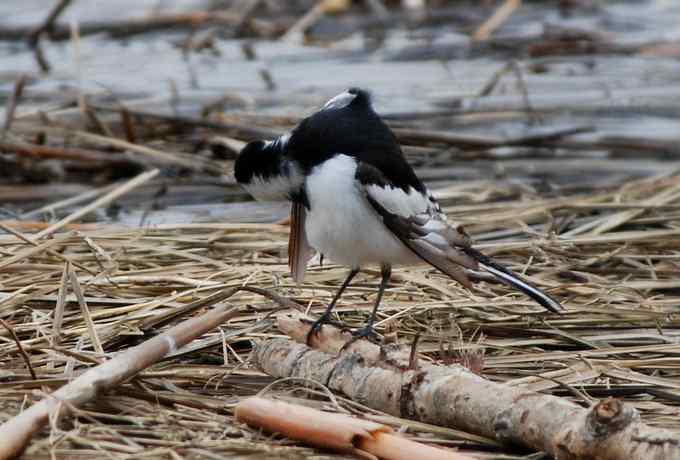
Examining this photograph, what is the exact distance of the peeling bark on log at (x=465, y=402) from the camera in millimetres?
3047

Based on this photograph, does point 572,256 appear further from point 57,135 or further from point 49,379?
point 57,135

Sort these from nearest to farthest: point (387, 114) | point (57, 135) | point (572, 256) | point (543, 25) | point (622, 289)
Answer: point (622, 289) → point (572, 256) → point (57, 135) → point (387, 114) → point (543, 25)

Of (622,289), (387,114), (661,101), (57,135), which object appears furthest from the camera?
(661,101)

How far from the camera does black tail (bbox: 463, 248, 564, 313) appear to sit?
3.94 metres

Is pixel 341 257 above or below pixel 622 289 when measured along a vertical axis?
above

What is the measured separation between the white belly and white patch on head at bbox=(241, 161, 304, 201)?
0.22 feet

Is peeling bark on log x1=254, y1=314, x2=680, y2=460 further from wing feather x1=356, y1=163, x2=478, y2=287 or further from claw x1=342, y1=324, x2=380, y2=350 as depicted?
wing feather x1=356, y1=163, x2=478, y2=287

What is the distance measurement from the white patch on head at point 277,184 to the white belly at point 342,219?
0.07 m

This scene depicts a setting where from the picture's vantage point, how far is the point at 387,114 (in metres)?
8.15

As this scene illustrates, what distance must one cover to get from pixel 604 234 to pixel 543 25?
5817mm

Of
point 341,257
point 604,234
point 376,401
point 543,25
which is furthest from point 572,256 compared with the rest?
point 543,25

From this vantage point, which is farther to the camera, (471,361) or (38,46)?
(38,46)

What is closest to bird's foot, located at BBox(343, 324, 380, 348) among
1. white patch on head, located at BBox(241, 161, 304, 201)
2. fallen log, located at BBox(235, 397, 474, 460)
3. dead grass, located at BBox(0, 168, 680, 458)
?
dead grass, located at BBox(0, 168, 680, 458)

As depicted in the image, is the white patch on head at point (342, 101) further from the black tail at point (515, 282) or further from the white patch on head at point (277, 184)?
the black tail at point (515, 282)
